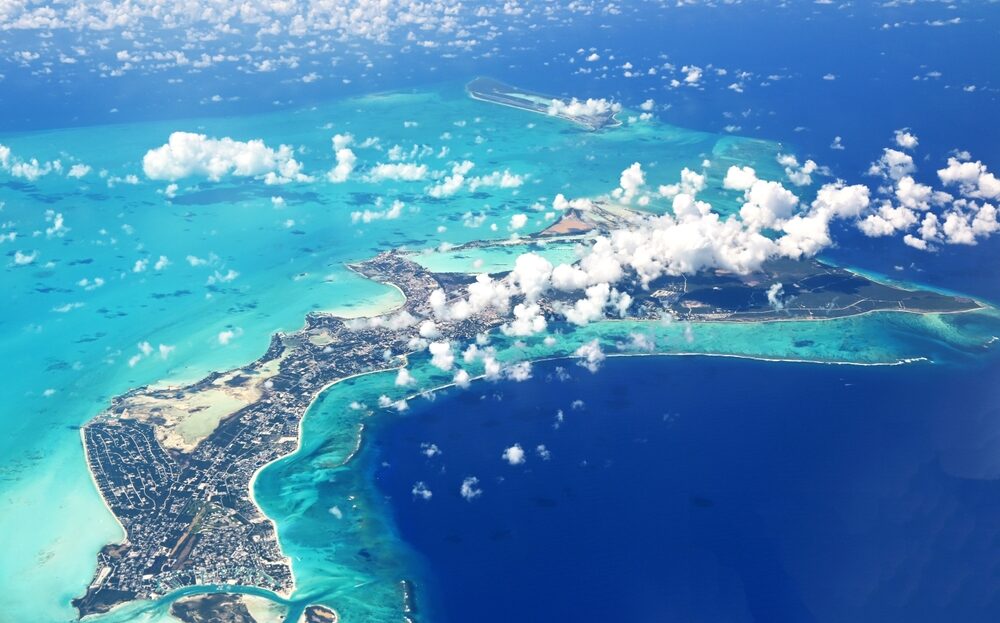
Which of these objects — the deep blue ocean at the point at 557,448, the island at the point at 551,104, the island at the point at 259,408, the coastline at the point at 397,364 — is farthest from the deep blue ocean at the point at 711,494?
the island at the point at 551,104

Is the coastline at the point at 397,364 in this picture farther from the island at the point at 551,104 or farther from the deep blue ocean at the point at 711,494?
the island at the point at 551,104

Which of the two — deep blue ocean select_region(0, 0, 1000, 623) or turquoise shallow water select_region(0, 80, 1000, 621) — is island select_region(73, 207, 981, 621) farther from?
deep blue ocean select_region(0, 0, 1000, 623)

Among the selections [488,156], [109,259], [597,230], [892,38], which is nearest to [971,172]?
[597,230]

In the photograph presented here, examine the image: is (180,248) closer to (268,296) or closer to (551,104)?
(268,296)

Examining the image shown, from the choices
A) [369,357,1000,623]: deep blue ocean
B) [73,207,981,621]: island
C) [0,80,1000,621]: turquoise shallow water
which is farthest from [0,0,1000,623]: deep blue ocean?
[73,207,981,621]: island

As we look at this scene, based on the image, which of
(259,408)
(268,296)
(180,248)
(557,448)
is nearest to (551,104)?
(180,248)
